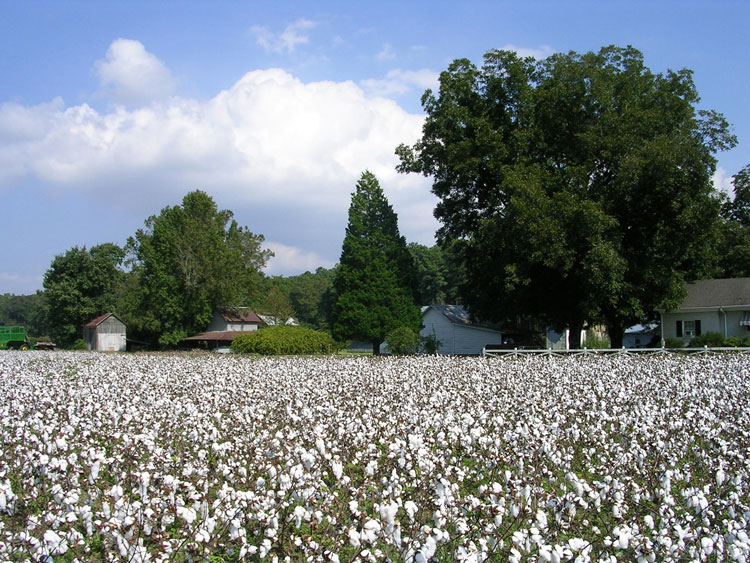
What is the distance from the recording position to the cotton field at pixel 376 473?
4578mm

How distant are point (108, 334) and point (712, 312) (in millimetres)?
54279

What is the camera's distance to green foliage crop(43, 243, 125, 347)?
74.1 metres

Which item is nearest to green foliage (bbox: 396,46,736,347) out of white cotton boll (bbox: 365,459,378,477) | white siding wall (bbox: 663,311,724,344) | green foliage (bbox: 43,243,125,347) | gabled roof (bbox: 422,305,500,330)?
white siding wall (bbox: 663,311,724,344)

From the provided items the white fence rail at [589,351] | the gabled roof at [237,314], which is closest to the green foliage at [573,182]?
the white fence rail at [589,351]

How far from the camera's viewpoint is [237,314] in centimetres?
5988

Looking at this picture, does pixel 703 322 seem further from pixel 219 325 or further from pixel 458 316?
pixel 219 325

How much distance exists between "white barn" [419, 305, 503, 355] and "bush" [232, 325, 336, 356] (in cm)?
1297

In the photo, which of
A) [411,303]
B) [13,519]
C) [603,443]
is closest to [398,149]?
[411,303]

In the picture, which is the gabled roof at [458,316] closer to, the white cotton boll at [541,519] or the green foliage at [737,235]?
the green foliage at [737,235]

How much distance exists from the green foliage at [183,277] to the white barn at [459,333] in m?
18.0

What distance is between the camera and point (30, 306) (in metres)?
141

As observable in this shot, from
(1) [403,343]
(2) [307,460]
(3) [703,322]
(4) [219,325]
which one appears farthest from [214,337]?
(2) [307,460]

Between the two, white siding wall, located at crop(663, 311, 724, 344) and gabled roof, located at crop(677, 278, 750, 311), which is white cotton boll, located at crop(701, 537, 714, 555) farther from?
white siding wall, located at crop(663, 311, 724, 344)

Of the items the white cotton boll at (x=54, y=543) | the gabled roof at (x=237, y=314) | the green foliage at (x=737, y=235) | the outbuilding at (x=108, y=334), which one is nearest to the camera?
the white cotton boll at (x=54, y=543)
